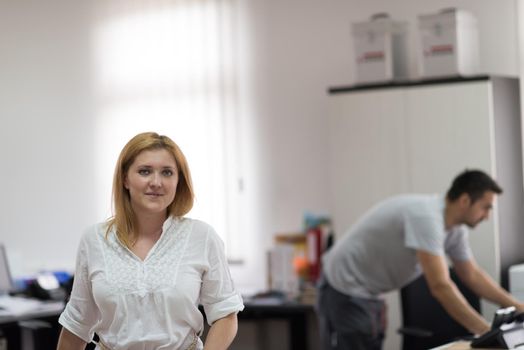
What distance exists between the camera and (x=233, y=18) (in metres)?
6.69

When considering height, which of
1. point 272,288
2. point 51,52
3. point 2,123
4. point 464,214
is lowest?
point 272,288

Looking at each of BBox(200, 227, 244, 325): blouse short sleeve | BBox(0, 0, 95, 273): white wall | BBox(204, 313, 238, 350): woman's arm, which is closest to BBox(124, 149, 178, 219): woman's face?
BBox(200, 227, 244, 325): blouse short sleeve

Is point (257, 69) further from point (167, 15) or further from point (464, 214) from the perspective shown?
point (464, 214)

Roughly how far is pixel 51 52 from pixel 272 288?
2.67 m

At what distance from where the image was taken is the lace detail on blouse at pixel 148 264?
2713 mm

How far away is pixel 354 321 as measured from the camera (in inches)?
181

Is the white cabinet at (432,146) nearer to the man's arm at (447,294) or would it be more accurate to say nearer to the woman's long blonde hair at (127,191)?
the man's arm at (447,294)

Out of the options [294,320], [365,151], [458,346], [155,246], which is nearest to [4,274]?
[294,320]

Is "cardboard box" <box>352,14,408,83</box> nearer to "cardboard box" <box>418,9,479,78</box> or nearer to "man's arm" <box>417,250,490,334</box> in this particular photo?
"cardboard box" <box>418,9,479,78</box>

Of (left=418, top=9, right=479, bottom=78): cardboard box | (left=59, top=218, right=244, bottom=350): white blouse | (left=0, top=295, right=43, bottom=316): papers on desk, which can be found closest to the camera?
(left=59, top=218, right=244, bottom=350): white blouse

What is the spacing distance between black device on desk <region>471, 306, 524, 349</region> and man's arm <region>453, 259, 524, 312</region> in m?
0.54

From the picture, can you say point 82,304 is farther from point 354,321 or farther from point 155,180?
point 354,321

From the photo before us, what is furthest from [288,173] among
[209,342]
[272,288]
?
[209,342]

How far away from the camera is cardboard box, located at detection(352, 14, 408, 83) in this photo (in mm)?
5746
